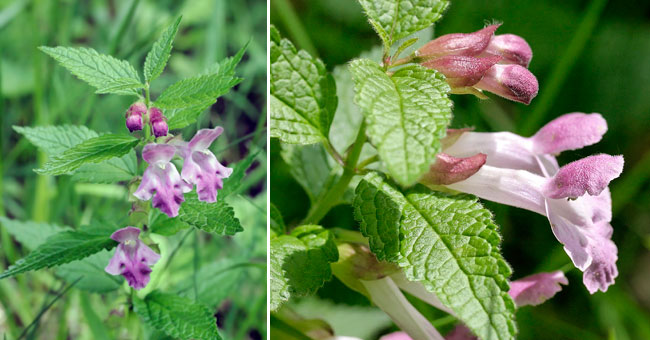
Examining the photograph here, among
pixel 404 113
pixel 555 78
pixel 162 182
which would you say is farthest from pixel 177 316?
pixel 555 78

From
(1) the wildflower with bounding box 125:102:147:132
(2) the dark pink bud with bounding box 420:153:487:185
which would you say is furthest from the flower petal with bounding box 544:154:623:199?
(1) the wildflower with bounding box 125:102:147:132

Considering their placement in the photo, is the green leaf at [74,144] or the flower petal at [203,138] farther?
the green leaf at [74,144]

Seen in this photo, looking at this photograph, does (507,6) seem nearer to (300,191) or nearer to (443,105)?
(300,191)

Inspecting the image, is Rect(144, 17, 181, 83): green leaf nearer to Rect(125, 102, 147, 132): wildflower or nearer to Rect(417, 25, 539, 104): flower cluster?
Rect(125, 102, 147, 132): wildflower

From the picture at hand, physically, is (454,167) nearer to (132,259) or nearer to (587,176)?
(587,176)

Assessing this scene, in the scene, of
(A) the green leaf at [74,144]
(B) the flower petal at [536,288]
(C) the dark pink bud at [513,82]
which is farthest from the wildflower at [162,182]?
(B) the flower petal at [536,288]

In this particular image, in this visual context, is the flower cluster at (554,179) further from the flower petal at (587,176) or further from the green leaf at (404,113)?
the green leaf at (404,113)
